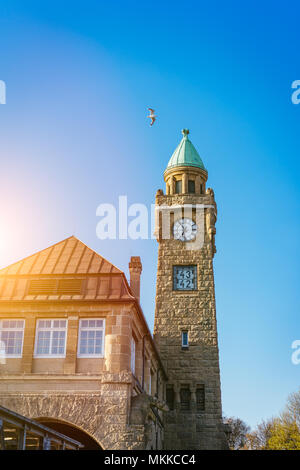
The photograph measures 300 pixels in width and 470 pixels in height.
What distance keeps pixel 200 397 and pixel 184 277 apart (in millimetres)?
7980

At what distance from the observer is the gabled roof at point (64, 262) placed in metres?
25.4

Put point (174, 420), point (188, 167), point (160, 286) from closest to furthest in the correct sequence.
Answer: point (174, 420) → point (160, 286) → point (188, 167)

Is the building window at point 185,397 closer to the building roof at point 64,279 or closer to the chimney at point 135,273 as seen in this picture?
the chimney at point 135,273

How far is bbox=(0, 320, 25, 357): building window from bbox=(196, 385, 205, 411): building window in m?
16.6

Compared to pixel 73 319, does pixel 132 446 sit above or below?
below

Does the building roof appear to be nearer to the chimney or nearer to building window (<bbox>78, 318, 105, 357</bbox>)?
building window (<bbox>78, 318, 105, 357</bbox>)

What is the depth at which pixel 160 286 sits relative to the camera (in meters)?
40.6

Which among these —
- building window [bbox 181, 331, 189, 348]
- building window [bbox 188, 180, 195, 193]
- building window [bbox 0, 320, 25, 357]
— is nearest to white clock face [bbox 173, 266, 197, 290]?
building window [bbox 181, 331, 189, 348]

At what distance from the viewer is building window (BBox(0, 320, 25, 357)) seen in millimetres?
23734

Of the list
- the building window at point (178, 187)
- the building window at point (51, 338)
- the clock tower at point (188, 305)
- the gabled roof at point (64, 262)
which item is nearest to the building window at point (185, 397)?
the clock tower at point (188, 305)

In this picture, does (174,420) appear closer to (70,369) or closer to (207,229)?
(207,229)

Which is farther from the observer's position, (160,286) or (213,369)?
(160,286)
